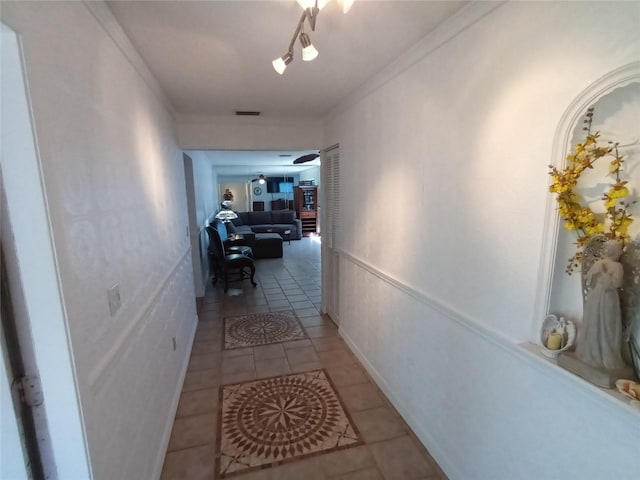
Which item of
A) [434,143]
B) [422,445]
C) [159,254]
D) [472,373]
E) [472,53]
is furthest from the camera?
[159,254]

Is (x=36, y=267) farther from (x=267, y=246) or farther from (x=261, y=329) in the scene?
(x=267, y=246)

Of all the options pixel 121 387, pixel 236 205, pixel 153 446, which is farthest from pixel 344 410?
pixel 236 205

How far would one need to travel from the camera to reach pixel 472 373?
1.59 metres

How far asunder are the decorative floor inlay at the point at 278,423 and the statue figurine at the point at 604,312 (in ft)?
5.11

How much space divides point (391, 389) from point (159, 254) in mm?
1993

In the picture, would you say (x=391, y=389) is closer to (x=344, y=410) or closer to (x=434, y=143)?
(x=344, y=410)

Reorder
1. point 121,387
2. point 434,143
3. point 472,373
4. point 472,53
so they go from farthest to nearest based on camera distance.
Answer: point 434,143, point 472,373, point 472,53, point 121,387

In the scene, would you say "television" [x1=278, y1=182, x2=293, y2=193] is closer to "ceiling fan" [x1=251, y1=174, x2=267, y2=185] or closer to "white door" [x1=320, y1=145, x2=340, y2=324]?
"ceiling fan" [x1=251, y1=174, x2=267, y2=185]

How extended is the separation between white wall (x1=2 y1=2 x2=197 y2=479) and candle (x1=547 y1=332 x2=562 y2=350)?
5.39ft

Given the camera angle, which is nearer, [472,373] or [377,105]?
[472,373]

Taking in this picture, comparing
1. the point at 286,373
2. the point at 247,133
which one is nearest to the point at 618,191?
the point at 286,373

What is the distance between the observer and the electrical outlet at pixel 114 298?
129 cm

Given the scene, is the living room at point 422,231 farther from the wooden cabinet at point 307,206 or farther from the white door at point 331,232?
the wooden cabinet at point 307,206

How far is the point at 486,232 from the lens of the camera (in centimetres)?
145
